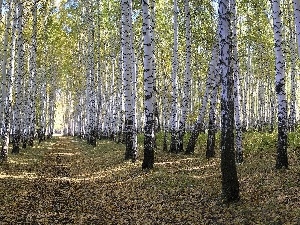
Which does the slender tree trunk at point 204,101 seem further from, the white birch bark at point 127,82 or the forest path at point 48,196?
the forest path at point 48,196

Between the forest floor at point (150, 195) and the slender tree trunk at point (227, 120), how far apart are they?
41cm

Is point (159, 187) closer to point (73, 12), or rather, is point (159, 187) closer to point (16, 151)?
point (16, 151)

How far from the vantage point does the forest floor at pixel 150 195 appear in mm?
8367

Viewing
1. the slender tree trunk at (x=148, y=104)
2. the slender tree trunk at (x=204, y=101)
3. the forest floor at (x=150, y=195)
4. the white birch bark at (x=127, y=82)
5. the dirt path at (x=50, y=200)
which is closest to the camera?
the forest floor at (x=150, y=195)

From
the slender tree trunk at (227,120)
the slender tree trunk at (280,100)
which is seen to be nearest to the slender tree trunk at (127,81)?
the slender tree trunk at (280,100)

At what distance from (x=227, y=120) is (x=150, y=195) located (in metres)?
3.39

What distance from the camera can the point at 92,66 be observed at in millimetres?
28469

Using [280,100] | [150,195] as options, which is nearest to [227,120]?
[150,195]

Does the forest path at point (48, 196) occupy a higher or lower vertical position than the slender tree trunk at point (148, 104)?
lower

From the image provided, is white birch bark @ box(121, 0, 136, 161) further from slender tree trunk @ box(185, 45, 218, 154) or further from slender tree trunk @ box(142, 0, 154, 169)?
slender tree trunk @ box(185, 45, 218, 154)

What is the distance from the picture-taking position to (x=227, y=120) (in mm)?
8828

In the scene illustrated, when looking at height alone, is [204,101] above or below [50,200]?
above

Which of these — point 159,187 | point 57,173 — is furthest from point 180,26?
point 159,187

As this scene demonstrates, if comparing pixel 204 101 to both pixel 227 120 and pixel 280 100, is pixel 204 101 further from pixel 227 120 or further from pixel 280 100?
pixel 227 120
